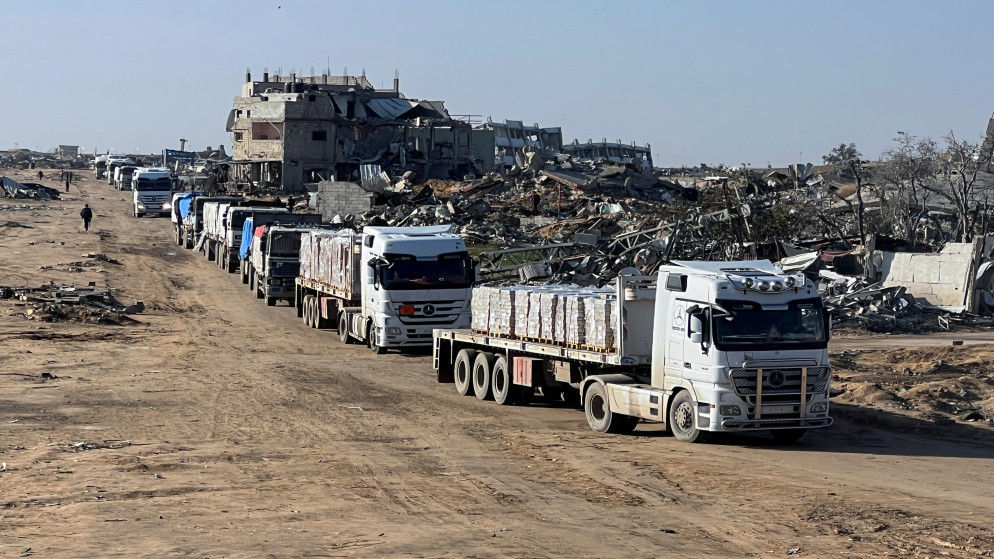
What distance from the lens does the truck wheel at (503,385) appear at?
848 inches

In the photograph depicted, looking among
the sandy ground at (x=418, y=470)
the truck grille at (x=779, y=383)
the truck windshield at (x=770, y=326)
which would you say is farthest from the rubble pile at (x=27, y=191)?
the truck grille at (x=779, y=383)

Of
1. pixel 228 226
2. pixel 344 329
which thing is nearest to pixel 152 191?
pixel 228 226

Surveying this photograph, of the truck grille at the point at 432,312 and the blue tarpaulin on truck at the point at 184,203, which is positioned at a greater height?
the blue tarpaulin on truck at the point at 184,203

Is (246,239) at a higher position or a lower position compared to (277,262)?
higher

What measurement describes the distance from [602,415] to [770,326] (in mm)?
3339

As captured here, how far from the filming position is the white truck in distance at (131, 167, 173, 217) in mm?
81438

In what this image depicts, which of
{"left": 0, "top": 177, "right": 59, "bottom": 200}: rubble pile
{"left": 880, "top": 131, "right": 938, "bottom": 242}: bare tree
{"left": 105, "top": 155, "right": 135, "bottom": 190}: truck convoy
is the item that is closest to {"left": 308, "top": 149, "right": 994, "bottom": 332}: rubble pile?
{"left": 880, "top": 131, "right": 938, "bottom": 242}: bare tree

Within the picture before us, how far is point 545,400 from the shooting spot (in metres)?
22.6

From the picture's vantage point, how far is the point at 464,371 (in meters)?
23.2

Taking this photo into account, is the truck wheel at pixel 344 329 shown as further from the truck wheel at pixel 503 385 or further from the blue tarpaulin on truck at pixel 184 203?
the blue tarpaulin on truck at pixel 184 203

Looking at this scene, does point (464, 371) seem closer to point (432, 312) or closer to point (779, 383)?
point (432, 312)

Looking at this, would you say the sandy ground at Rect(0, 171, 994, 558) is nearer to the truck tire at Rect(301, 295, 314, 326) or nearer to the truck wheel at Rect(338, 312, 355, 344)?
the truck wheel at Rect(338, 312, 355, 344)

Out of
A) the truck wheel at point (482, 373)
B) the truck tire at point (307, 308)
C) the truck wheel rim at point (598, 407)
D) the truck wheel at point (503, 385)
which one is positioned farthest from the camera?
the truck tire at point (307, 308)

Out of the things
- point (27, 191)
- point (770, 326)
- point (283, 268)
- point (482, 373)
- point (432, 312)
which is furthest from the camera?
point (27, 191)
